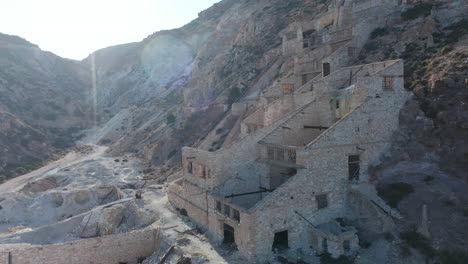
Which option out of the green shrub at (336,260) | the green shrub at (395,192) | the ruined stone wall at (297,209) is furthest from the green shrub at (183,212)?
the green shrub at (395,192)

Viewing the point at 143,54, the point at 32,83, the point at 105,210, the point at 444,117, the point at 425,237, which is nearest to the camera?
the point at 425,237

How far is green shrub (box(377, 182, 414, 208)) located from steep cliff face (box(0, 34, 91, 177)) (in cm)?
5778

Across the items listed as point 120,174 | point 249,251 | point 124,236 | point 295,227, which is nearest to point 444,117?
point 295,227

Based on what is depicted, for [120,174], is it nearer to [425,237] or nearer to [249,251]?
[249,251]

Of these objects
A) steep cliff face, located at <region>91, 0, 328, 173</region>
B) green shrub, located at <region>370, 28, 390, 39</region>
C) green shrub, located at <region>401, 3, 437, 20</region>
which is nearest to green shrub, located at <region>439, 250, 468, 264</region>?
green shrub, located at <region>370, 28, 390, 39</region>

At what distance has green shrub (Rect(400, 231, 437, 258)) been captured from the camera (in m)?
16.8

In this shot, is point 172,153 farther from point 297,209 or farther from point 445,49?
point 445,49

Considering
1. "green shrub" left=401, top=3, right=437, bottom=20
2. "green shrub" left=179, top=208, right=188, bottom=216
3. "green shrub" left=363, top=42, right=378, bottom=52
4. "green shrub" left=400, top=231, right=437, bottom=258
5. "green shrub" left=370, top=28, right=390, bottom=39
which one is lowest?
"green shrub" left=179, top=208, right=188, bottom=216

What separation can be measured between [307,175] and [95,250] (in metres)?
15.5

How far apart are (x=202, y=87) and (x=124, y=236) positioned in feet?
139

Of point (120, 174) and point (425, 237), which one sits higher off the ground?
point (425, 237)

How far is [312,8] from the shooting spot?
56.8 meters

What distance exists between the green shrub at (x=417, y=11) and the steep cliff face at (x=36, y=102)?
197 ft

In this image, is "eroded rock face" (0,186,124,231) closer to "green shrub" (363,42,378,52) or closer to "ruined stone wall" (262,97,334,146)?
"ruined stone wall" (262,97,334,146)
